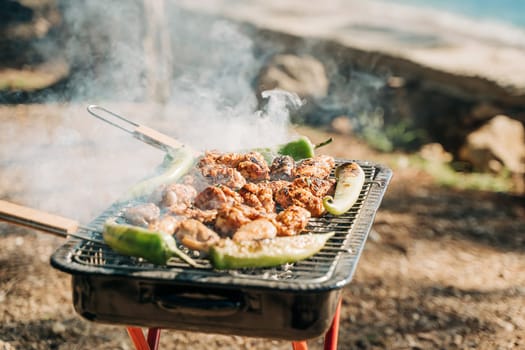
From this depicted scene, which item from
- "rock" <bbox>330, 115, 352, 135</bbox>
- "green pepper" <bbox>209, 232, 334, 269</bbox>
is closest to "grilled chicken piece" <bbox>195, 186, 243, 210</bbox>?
"green pepper" <bbox>209, 232, 334, 269</bbox>

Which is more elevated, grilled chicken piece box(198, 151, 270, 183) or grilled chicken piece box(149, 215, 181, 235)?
grilled chicken piece box(198, 151, 270, 183)

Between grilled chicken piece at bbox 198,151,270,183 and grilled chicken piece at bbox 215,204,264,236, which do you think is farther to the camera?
grilled chicken piece at bbox 198,151,270,183

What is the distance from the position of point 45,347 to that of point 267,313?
2623 mm

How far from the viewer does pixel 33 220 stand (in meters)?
2.31

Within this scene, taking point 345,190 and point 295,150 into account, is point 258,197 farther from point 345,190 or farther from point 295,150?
point 295,150

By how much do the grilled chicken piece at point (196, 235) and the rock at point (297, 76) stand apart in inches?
249

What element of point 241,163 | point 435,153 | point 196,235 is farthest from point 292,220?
point 435,153

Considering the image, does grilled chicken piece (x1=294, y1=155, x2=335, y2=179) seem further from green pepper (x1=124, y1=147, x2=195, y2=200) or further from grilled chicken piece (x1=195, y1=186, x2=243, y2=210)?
green pepper (x1=124, y1=147, x2=195, y2=200)

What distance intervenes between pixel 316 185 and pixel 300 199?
0.19m

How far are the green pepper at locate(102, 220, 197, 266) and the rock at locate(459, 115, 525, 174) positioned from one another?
236 inches

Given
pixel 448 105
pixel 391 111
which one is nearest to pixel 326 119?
pixel 391 111

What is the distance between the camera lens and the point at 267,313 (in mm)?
2207


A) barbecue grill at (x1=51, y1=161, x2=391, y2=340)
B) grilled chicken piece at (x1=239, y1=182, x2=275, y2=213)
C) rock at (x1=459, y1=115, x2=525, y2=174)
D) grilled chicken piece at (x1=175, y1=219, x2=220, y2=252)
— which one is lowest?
rock at (x1=459, y1=115, x2=525, y2=174)

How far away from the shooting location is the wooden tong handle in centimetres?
230
